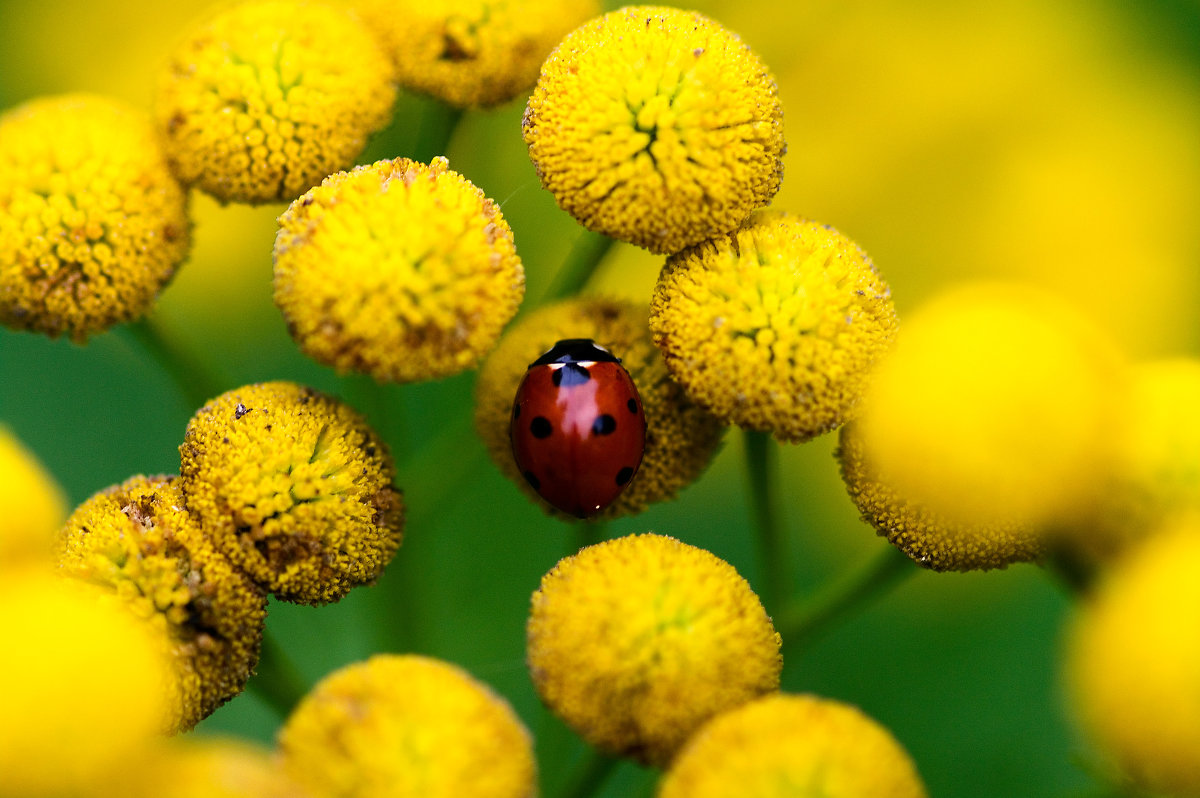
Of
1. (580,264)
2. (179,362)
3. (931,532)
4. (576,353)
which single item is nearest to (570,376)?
(576,353)

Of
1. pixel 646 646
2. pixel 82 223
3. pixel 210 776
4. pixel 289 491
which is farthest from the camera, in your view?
pixel 82 223

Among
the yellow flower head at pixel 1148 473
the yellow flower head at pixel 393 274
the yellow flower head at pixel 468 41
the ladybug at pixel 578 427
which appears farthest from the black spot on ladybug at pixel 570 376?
the yellow flower head at pixel 1148 473

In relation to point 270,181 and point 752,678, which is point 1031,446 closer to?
point 752,678

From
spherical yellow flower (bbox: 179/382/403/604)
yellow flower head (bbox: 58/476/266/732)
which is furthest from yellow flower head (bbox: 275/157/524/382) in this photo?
yellow flower head (bbox: 58/476/266/732)

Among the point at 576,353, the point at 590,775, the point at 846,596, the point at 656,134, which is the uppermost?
the point at 656,134

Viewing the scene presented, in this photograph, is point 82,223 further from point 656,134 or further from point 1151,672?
point 1151,672

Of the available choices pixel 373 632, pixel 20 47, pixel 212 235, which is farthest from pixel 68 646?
pixel 20 47

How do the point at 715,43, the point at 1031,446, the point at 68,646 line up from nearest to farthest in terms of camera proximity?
1. the point at 68,646
2. the point at 1031,446
3. the point at 715,43
